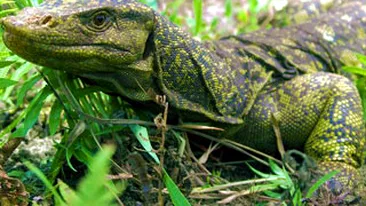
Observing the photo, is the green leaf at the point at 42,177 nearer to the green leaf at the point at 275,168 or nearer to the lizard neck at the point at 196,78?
the lizard neck at the point at 196,78

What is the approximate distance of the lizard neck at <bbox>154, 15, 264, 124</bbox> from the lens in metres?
3.70

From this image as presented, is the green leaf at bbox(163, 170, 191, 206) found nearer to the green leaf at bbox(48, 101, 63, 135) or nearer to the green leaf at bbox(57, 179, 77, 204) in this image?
the green leaf at bbox(57, 179, 77, 204)

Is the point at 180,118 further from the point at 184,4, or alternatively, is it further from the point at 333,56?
the point at 184,4

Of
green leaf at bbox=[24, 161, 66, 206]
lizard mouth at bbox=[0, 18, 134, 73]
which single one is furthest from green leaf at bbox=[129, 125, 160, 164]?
green leaf at bbox=[24, 161, 66, 206]

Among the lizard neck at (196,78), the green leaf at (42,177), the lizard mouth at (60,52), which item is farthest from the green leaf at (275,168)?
the green leaf at (42,177)

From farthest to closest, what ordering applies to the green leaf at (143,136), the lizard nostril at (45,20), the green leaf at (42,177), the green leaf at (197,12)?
the green leaf at (197,12) < the green leaf at (143,136) < the lizard nostril at (45,20) < the green leaf at (42,177)

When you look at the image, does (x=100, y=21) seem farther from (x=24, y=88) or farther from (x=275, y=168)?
(x=275, y=168)

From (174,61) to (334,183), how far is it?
1.45 m

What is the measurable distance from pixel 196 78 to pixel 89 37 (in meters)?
0.91

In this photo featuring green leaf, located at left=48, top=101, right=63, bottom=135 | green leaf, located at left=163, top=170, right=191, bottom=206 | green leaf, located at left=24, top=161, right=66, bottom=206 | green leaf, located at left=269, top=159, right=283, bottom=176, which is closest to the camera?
green leaf, located at left=24, top=161, right=66, bottom=206

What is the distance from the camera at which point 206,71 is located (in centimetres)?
393

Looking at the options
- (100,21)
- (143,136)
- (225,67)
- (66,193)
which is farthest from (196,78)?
(66,193)

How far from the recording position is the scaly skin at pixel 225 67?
10.6 feet

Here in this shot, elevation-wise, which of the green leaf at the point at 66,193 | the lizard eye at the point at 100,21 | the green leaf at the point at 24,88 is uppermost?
the lizard eye at the point at 100,21
